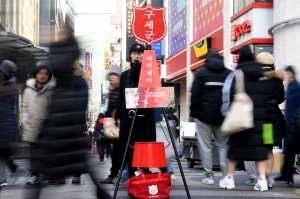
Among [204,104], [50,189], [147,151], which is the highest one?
[204,104]

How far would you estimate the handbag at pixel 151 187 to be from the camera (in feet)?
23.2

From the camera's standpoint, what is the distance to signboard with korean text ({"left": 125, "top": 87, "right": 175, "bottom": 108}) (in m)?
7.18

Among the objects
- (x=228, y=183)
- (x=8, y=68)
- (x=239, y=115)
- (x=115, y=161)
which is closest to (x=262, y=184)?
(x=228, y=183)

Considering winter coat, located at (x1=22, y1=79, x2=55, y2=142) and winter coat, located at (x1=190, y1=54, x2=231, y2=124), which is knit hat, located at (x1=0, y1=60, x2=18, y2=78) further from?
winter coat, located at (x1=190, y1=54, x2=231, y2=124)

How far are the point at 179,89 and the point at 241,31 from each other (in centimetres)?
1809

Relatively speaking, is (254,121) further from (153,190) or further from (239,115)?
(153,190)

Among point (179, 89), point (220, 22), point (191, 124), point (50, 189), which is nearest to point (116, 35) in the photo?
point (179, 89)

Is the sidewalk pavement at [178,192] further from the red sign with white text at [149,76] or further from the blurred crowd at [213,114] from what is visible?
the red sign with white text at [149,76]

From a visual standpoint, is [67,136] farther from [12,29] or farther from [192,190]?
[12,29]

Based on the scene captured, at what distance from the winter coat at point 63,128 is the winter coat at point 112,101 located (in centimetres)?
412

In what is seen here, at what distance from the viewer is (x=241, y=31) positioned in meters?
22.7

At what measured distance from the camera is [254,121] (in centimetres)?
768

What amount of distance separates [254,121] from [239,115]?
0.34 m

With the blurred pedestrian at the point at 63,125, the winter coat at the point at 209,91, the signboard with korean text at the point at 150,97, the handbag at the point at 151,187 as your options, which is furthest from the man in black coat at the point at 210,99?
the blurred pedestrian at the point at 63,125
